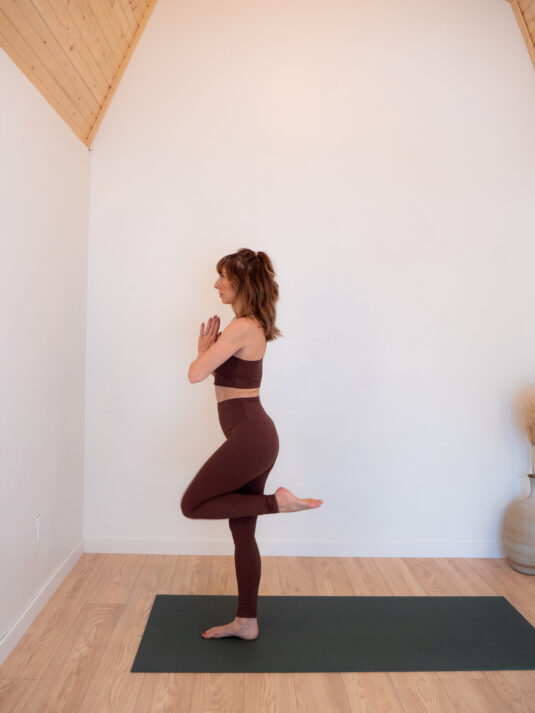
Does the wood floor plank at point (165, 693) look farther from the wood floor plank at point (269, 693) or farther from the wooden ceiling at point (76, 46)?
the wooden ceiling at point (76, 46)

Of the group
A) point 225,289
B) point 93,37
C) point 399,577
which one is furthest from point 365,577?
point 93,37

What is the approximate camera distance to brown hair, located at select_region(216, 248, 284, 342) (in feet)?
7.79

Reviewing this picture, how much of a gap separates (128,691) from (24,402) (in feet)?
3.82

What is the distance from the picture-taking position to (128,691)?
2.11 m

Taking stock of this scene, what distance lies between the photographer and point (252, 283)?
93.6 inches

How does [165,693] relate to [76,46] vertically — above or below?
below

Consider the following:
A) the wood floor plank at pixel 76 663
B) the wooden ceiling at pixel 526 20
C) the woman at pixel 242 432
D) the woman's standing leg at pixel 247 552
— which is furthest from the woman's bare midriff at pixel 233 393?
the wooden ceiling at pixel 526 20

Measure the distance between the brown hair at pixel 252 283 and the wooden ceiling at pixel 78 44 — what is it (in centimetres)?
112

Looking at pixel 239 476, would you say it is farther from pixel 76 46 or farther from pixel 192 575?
pixel 76 46

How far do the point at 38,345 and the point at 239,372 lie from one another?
93cm

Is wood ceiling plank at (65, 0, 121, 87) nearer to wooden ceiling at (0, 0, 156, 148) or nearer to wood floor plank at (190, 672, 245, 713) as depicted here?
wooden ceiling at (0, 0, 156, 148)

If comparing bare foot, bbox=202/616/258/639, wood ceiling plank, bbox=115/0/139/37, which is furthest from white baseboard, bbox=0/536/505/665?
wood ceiling plank, bbox=115/0/139/37

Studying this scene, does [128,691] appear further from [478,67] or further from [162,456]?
[478,67]

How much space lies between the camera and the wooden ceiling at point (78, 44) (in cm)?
233
